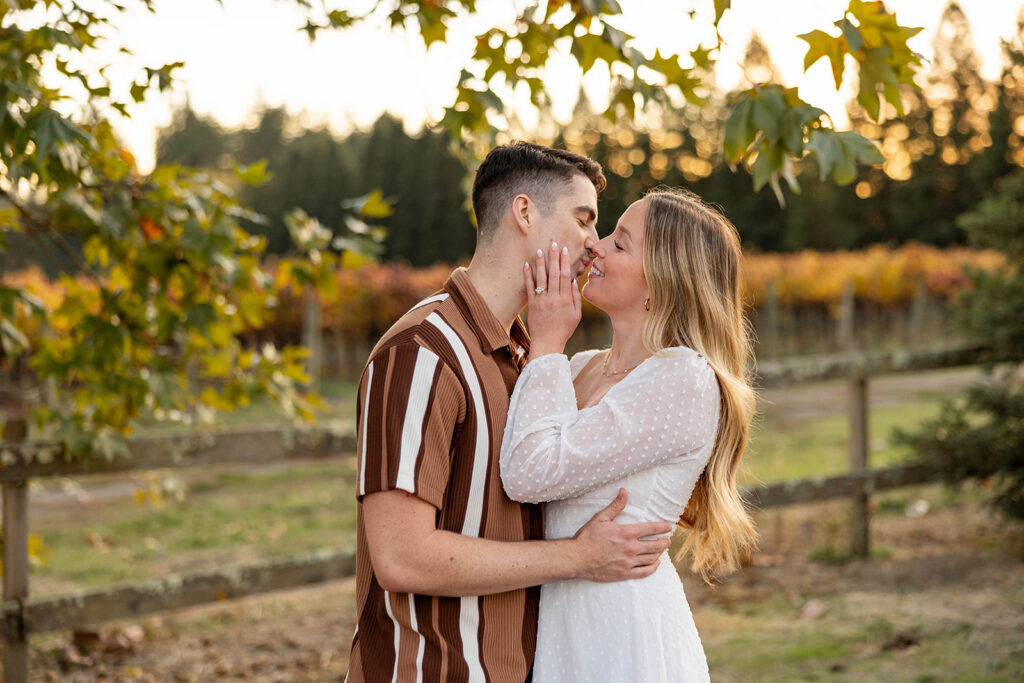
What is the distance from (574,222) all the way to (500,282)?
0.80 feet

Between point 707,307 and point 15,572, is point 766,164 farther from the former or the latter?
point 15,572

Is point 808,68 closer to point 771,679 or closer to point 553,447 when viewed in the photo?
point 553,447

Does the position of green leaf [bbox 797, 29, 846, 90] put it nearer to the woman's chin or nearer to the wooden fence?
the woman's chin

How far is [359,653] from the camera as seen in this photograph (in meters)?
2.08

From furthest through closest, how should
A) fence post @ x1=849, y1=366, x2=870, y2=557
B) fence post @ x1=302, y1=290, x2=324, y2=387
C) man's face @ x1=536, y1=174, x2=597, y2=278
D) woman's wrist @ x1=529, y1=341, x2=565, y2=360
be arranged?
fence post @ x1=302, y1=290, x2=324, y2=387
fence post @ x1=849, y1=366, x2=870, y2=557
man's face @ x1=536, y1=174, x2=597, y2=278
woman's wrist @ x1=529, y1=341, x2=565, y2=360

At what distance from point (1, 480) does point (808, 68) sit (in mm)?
3583

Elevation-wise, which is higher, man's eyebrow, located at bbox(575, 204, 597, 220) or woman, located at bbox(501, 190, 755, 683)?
man's eyebrow, located at bbox(575, 204, 597, 220)

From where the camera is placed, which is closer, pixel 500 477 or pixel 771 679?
pixel 500 477

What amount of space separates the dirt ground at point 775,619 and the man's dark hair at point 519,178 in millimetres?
3035

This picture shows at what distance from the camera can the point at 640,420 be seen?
2115 millimetres

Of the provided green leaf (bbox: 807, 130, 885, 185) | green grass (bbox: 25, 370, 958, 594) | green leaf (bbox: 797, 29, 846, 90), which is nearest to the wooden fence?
green grass (bbox: 25, 370, 958, 594)

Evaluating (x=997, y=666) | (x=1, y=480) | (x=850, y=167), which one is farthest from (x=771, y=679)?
(x=1, y=480)

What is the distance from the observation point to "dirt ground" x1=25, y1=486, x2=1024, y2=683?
467 cm

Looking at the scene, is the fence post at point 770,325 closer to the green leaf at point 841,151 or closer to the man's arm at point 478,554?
the green leaf at point 841,151
